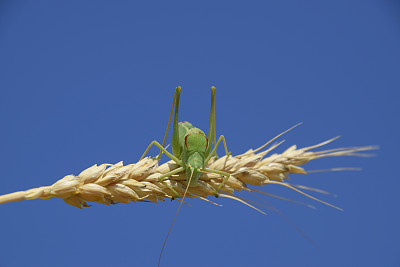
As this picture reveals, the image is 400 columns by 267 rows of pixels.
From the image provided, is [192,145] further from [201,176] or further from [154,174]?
[154,174]

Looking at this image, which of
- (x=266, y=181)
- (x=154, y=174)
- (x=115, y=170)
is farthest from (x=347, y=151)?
(x=115, y=170)

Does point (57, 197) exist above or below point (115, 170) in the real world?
below

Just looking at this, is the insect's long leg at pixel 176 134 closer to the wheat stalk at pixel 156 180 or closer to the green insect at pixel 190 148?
the green insect at pixel 190 148

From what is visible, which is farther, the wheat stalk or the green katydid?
the green katydid

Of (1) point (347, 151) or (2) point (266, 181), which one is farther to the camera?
(2) point (266, 181)

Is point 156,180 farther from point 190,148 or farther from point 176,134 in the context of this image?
point 176,134

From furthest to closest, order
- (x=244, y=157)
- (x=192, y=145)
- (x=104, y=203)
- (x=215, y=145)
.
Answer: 1. (x=215, y=145)
2. (x=192, y=145)
3. (x=244, y=157)
4. (x=104, y=203)

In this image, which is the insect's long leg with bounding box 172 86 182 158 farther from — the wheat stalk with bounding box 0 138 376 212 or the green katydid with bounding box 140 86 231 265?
the wheat stalk with bounding box 0 138 376 212

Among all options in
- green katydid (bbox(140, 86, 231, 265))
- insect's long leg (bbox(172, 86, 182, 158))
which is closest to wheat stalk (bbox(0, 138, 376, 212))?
green katydid (bbox(140, 86, 231, 265))

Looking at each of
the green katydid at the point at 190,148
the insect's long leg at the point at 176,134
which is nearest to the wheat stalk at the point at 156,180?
the green katydid at the point at 190,148
